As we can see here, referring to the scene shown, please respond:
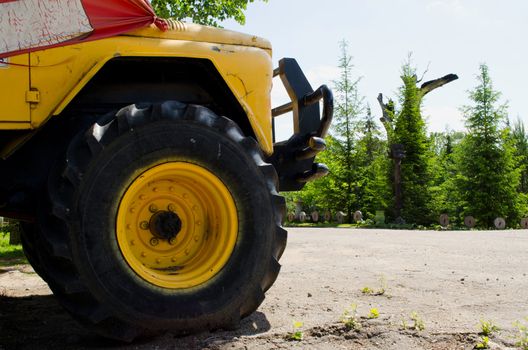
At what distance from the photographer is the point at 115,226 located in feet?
9.86

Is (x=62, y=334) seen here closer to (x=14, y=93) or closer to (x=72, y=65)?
(x=14, y=93)

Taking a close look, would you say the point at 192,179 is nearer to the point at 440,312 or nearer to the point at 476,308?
the point at 440,312

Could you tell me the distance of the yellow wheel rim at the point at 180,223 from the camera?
10.5 ft

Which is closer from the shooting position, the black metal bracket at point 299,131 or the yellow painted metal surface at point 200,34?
the yellow painted metal surface at point 200,34

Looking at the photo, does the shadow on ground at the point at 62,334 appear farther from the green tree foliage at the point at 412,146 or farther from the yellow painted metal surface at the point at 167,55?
the green tree foliage at the point at 412,146

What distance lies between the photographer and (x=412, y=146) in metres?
24.9

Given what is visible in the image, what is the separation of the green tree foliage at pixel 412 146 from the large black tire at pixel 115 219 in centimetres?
2184

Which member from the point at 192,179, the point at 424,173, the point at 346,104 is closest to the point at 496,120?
the point at 424,173

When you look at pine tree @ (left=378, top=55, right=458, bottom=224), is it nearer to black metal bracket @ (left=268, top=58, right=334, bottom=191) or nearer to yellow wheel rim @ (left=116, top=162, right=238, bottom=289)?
black metal bracket @ (left=268, top=58, right=334, bottom=191)

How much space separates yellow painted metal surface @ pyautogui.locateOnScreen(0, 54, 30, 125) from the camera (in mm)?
3223

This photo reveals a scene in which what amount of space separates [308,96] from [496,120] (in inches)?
863

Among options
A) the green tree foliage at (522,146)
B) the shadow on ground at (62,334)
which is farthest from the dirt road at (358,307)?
the green tree foliage at (522,146)

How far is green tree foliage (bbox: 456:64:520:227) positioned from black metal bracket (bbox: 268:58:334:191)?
67.5 feet

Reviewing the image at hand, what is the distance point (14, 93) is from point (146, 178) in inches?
36.8
